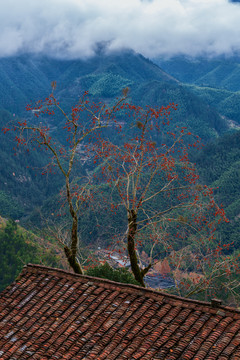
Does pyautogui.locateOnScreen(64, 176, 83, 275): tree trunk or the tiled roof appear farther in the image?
pyautogui.locateOnScreen(64, 176, 83, 275): tree trunk

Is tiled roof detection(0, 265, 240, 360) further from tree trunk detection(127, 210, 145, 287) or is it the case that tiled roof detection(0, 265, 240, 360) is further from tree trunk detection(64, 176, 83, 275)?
tree trunk detection(127, 210, 145, 287)

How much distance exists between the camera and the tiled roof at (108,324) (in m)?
8.51

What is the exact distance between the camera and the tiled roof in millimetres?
8508

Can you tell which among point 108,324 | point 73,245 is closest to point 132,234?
point 73,245

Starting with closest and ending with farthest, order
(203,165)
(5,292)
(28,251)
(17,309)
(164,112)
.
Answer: (17,309) < (5,292) < (164,112) < (28,251) < (203,165)

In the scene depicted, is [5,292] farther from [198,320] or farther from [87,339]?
[198,320]

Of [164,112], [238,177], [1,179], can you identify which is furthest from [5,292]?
[1,179]

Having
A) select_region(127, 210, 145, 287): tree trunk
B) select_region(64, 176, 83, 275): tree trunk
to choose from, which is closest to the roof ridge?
select_region(64, 176, 83, 275): tree trunk

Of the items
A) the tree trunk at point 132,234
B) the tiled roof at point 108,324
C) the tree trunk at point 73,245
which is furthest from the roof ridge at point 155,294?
the tree trunk at point 132,234

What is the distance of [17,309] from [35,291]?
0.70 meters

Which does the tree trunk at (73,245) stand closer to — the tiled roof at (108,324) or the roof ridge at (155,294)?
the roof ridge at (155,294)

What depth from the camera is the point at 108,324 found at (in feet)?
Result: 31.1

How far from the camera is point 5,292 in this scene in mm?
11562

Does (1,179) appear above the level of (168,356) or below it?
below
